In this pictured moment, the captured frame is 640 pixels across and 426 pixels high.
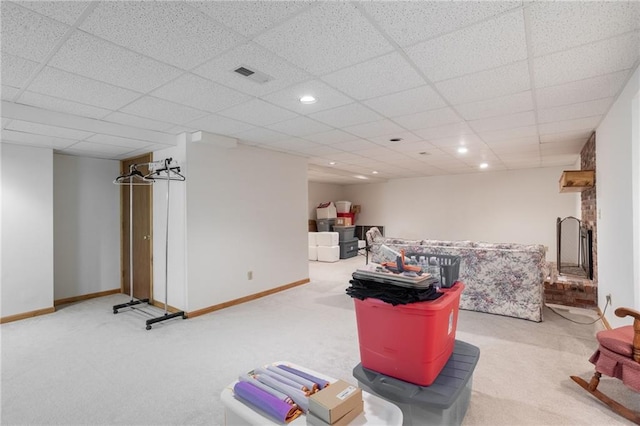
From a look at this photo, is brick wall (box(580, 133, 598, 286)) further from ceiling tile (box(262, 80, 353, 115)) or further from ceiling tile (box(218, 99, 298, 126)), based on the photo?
ceiling tile (box(218, 99, 298, 126))

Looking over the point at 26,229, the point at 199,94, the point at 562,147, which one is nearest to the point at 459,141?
the point at 562,147

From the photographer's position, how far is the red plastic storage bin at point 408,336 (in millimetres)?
1701

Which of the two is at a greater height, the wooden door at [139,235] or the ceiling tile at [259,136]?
the ceiling tile at [259,136]

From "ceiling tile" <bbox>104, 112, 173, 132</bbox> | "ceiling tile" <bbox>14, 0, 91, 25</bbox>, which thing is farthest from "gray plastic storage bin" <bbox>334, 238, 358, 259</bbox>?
"ceiling tile" <bbox>14, 0, 91, 25</bbox>

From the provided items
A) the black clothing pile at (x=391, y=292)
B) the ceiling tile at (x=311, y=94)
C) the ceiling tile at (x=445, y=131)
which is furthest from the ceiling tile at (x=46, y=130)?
the ceiling tile at (x=445, y=131)

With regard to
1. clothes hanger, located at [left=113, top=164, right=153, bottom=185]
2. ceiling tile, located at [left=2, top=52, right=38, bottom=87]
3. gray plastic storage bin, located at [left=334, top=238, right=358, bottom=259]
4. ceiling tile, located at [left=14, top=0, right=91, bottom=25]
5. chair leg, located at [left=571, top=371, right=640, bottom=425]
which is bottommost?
chair leg, located at [left=571, top=371, right=640, bottom=425]

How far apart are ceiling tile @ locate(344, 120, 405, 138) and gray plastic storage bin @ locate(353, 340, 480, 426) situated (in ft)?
8.21

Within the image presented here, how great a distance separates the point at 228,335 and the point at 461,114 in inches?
131

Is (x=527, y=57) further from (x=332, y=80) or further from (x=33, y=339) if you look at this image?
(x=33, y=339)

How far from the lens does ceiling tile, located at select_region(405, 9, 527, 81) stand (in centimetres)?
171

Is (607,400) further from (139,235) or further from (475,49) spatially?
(139,235)

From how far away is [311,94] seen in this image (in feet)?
8.73

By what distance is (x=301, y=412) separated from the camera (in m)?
1.34

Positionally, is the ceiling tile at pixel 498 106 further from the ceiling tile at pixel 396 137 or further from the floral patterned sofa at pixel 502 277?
the floral patterned sofa at pixel 502 277
